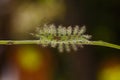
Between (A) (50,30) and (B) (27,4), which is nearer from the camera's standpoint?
(A) (50,30)

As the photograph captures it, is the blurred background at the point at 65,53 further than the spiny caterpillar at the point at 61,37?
Yes

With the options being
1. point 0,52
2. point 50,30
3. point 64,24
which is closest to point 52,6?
point 64,24

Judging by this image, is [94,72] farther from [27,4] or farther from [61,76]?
[27,4]

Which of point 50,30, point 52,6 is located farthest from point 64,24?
point 50,30

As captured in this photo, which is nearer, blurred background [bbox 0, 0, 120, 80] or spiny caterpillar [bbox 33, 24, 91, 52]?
spiny caterpillar [bbox 33, 24, 91, 52]

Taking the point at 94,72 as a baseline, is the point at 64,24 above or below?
above

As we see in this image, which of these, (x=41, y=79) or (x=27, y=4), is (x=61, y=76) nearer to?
(x=41, y=79)

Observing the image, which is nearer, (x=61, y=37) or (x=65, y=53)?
(x=61, y=37)
